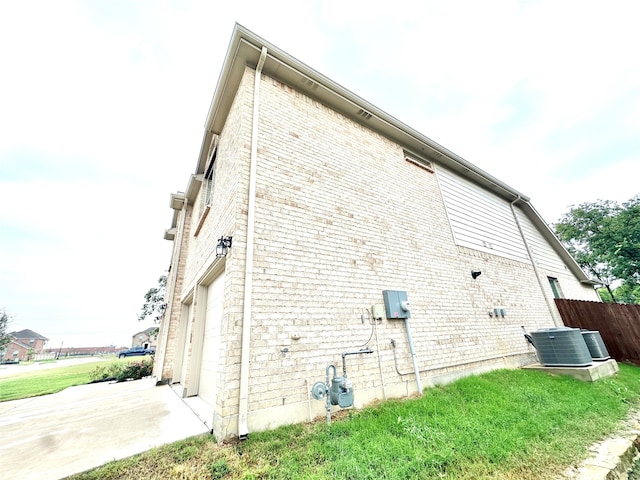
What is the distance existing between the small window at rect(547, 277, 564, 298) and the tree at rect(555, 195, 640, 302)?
8.08m

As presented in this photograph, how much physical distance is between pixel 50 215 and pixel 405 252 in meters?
28.4

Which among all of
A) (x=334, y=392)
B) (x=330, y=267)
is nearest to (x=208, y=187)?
(x=330, y=267)

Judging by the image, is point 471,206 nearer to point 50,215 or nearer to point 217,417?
point 217,417

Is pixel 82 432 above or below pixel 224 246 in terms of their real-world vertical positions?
below

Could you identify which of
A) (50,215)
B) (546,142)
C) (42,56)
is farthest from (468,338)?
(50,215)

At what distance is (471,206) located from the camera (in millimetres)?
7809

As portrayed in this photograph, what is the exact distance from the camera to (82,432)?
2949mm

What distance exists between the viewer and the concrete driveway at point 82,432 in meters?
2.16

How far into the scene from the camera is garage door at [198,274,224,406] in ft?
12.1

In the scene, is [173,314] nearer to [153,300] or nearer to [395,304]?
[395,304]

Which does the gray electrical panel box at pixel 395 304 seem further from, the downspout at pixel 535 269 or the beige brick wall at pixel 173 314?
the downspout at pixel 535 269

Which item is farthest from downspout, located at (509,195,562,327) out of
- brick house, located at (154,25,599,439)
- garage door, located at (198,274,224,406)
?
garage door, located at (198,274,224,406)

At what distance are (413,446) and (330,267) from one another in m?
2.30

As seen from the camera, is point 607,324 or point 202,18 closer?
point 202,18
